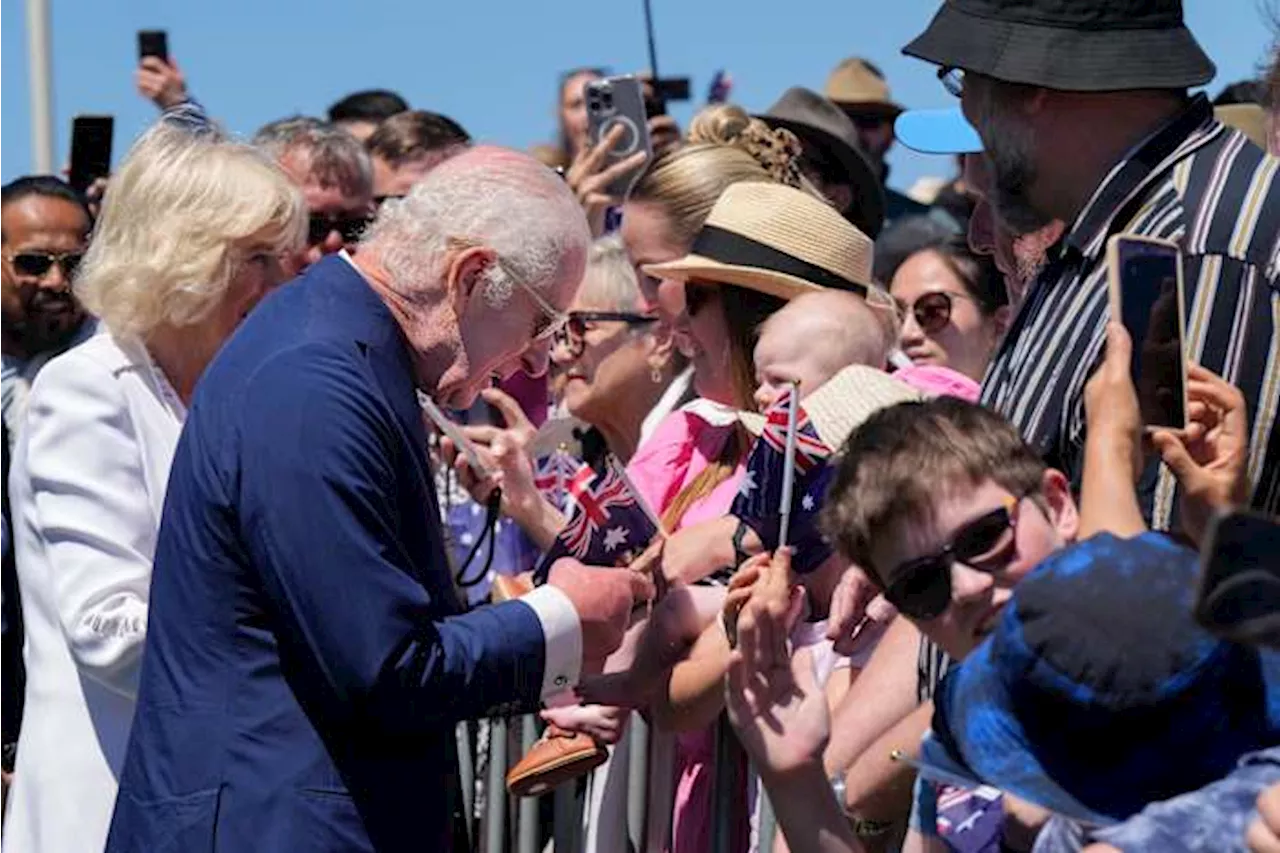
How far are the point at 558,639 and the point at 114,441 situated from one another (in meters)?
1.21

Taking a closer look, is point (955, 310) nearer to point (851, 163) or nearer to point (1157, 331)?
point (851, 163)

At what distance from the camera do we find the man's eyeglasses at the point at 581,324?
252 inches

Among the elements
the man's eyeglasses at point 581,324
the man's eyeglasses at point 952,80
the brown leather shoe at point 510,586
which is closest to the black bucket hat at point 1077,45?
the man's eyeglasses at point 952,80

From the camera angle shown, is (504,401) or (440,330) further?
(504,401)

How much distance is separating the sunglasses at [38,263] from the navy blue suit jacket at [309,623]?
2786 millimetres

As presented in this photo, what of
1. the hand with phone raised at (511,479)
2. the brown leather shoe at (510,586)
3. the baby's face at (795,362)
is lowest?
the hand with phone raised at (511,479)

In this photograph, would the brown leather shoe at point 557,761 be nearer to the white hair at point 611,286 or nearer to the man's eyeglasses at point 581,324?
the man's eyeglasses at point 581,324

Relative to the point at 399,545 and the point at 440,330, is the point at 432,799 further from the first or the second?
the point at 440,330

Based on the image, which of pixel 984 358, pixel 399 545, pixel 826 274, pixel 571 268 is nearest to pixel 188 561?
pixel 399 545

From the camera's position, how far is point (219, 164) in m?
5.14

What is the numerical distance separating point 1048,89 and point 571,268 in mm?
834

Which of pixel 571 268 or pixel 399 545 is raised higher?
pixel 571 268

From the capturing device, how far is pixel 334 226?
7207mm

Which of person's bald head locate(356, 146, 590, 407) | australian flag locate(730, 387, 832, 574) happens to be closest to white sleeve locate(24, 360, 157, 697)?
person's bald head locate(356, 146, 590, 407)
